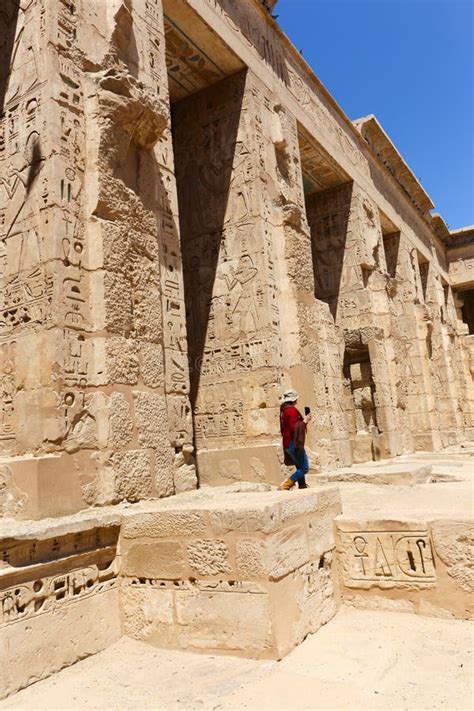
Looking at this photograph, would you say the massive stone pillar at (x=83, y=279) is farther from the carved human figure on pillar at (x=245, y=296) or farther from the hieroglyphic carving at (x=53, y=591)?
the carved human figure on pillar at (x=245, y=296)

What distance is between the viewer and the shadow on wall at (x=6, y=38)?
4.90 m

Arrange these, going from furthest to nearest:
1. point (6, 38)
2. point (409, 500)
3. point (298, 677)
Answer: point (409, 500), point (6, 38), point (298, 677)

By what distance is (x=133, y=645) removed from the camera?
3.37 metres

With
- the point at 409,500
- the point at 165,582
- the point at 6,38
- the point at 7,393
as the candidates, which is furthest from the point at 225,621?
the point at 6,38

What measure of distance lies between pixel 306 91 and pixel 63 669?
10.4 meters

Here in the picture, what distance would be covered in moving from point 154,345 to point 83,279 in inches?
32.4

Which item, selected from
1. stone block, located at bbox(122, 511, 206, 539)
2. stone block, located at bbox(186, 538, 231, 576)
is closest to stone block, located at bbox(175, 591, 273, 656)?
stone block, located at bbox(186, 538, 231, 576)

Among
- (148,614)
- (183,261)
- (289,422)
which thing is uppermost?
(183,261)

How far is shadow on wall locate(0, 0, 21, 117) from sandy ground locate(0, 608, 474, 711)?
14.3 ft

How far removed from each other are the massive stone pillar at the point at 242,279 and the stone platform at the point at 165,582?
3801 mm

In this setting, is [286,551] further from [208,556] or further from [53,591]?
[53,591]

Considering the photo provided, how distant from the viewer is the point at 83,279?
14.2ft

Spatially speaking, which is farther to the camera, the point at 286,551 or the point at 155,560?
the point at 155,560

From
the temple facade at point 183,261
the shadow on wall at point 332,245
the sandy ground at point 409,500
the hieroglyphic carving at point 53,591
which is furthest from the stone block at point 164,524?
the shadow on wall at point 332,245
